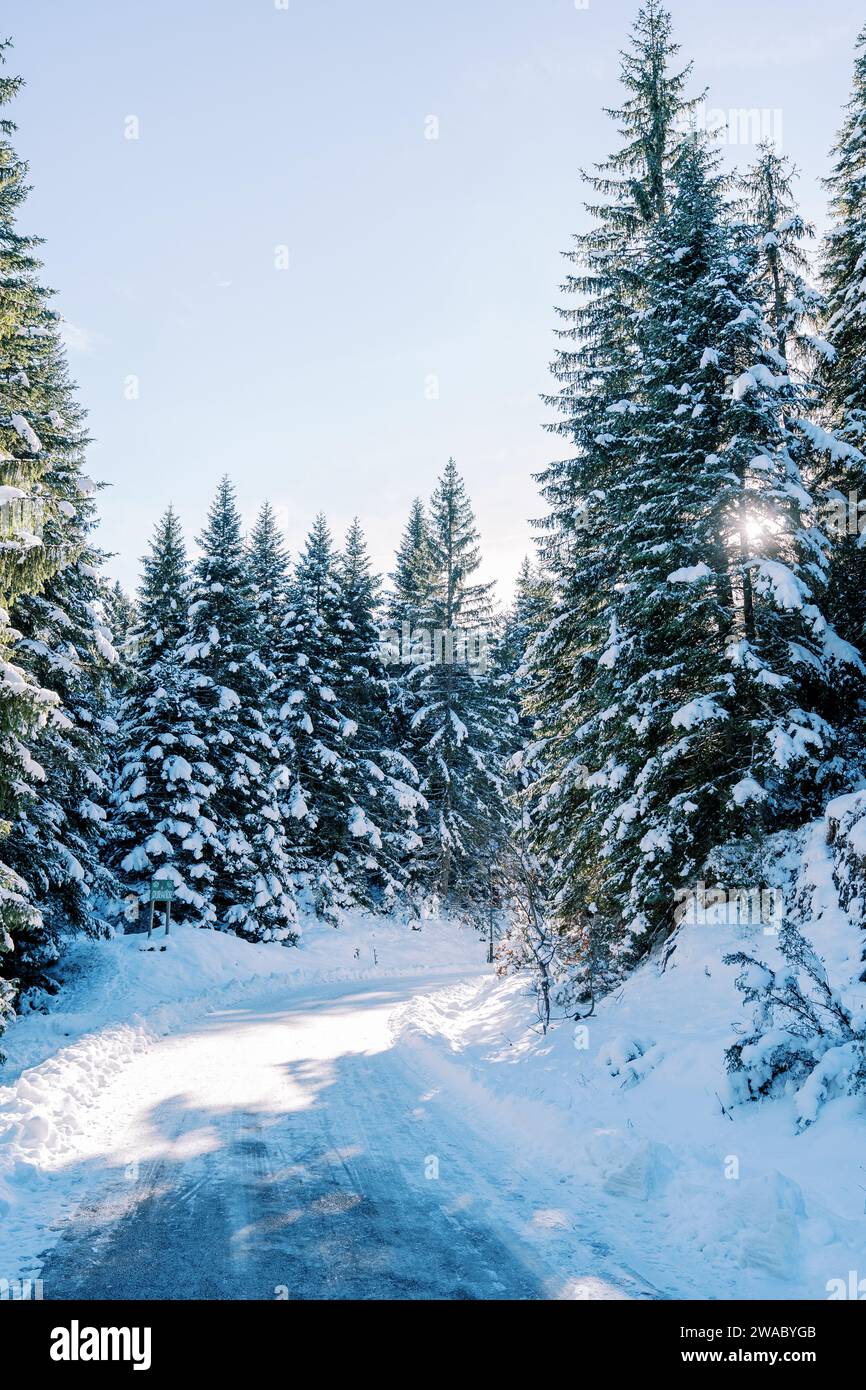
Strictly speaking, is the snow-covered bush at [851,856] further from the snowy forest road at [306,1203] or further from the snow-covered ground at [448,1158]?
the snowy forest road at [306,1203]

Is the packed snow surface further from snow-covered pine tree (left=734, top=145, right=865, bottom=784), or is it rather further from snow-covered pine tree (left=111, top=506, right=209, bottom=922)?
snow-covered pine tree (left=111, top=506, right=209, bottom=922)

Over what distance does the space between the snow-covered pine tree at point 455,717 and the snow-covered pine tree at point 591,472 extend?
1550 centimetres

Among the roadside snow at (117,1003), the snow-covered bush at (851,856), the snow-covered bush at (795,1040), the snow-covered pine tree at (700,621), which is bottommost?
the roadside snow at (117,1003)

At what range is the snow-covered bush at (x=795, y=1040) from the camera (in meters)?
6.58

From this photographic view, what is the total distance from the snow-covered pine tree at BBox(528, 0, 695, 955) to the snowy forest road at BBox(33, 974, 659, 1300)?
6.00 m

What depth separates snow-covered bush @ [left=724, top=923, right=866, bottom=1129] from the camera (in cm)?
658

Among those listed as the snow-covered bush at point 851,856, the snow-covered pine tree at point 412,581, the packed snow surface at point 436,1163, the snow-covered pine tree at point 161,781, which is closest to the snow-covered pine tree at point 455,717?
the snow-covered pine tree at point 412,581

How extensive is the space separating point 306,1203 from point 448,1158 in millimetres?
1813

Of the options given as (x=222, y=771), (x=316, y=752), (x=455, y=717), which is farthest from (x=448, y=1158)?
(x=455, y=717)

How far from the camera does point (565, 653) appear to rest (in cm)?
1727

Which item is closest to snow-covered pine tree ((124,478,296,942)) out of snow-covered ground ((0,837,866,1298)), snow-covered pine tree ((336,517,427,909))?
snow-covered pine tree ((336,517,427,909))

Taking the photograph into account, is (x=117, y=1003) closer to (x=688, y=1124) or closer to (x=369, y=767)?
(x=688, y=1124)

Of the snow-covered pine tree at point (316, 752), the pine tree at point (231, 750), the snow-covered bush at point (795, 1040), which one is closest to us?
the snow-covered bush at point (795, 1040)
